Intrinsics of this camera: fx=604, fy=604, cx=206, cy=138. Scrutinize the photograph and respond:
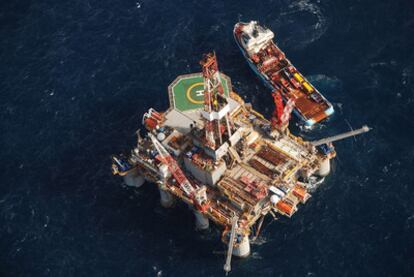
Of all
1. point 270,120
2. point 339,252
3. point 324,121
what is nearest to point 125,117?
point 270,120

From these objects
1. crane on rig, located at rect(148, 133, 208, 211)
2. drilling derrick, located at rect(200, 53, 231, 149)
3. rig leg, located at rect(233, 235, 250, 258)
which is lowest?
rig leg, located at rect(233, 235, 250, 258)

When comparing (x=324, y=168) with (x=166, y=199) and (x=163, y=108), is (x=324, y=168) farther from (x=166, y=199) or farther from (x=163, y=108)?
(x=163, y=108)

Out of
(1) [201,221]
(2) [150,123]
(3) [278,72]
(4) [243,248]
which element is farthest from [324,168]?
(2) [150,123]

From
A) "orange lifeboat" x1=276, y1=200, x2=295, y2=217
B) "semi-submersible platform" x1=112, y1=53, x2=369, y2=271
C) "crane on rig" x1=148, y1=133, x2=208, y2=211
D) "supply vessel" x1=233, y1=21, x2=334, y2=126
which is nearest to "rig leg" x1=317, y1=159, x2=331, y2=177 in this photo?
"semi-submersible platform" x1=112, y1=53, x2=369, y2=271

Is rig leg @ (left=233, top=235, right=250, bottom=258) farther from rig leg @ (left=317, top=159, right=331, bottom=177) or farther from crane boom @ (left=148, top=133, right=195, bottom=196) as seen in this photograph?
rig leg @ (left=317, top=159, right=331, bottom=177)

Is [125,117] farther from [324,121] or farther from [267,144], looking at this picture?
[324,121]

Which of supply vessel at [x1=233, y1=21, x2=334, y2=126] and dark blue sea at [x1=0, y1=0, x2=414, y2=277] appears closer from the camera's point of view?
dark blue sea at [x1=0, y1=0, x2=414, y2=277]
